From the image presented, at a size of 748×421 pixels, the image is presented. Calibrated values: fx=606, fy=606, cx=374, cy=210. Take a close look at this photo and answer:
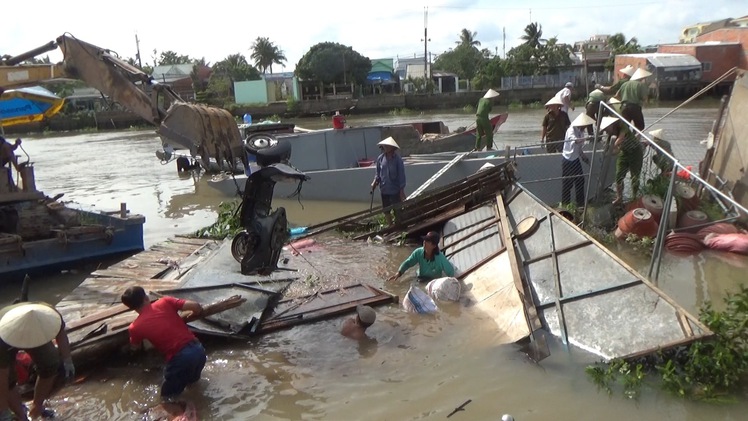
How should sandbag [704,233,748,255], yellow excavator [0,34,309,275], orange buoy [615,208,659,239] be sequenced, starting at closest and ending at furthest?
yellow excavator [0,34,309,275] → sandbag [704,233,748,255] → orange buoy [615,208,659,239]

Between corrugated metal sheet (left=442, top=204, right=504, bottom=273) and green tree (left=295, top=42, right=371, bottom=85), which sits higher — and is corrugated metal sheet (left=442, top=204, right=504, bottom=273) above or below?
below

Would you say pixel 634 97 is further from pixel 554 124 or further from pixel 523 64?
pixel 523 64

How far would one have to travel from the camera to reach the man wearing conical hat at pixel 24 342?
14.1ft

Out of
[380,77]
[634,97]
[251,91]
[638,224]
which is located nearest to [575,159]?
[634,97]

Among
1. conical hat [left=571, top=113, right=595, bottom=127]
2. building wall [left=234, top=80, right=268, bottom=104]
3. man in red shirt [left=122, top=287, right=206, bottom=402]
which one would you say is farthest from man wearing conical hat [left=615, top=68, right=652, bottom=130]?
building wall [left=234, top=80, right=268, bottom=104]

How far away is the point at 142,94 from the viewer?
789cm

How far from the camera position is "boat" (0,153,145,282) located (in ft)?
29.8

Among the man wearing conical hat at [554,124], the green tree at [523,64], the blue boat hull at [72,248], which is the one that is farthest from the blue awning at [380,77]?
the blue boat hull at [72,248]

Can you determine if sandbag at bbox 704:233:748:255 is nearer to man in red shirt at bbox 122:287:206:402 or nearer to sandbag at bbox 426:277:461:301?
sandbag at bbox 426:277:461:301

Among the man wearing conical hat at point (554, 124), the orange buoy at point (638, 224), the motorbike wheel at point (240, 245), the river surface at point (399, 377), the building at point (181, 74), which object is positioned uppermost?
the building at point (181, 74)

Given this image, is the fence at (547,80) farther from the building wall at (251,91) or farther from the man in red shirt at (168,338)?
the man in red shirt at (168,338)

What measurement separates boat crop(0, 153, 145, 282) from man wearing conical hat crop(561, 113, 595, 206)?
7.49 metres

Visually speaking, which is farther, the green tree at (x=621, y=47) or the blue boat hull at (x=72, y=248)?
the green tree at (x=621, y=47)

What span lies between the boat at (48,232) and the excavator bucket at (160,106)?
2325 millimetres
